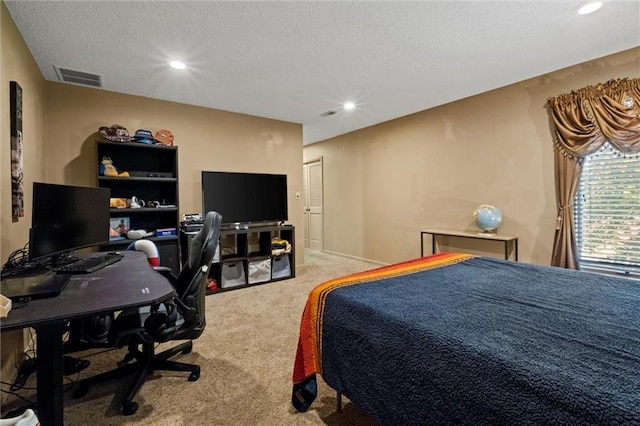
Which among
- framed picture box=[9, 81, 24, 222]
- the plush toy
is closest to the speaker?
framed picture box=[9, 81, 24, 222]

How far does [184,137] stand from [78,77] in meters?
1.19

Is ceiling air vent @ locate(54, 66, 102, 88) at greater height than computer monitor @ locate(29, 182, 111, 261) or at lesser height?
greater

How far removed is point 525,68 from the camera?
2.99m

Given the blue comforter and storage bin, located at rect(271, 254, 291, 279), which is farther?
storage bin, located at rect(271, 254, 291, 279)

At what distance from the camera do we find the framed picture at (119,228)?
332 centimetres

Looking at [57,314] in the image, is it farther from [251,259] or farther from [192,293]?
[251,259]

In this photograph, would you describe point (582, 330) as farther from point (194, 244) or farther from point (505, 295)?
point (194, 244)

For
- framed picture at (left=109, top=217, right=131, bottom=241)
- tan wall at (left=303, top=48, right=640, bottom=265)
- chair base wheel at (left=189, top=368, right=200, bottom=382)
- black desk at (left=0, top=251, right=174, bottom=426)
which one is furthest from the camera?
framed picture at (left=109, top=217, right=131, bottom=241)

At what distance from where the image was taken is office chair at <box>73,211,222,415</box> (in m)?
1.68

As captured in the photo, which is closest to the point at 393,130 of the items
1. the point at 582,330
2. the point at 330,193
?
the point at 330,193

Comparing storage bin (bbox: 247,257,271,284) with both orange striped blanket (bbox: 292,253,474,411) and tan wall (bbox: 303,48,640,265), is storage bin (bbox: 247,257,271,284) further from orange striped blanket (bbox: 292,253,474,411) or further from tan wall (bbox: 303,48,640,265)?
orange striped blanket (bbox: 292,253,474,411)

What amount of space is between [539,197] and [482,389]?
3131 millimetres

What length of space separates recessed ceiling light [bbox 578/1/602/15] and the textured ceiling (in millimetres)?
41

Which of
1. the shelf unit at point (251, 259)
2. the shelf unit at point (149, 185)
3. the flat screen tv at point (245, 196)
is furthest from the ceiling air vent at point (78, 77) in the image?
the shelf unit at point (251, 259)
